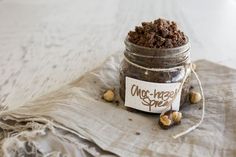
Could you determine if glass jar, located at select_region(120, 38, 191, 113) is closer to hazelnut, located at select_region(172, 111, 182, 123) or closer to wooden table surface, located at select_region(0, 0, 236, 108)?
hazelnut, located at select_region(172, 111, 182, 123)

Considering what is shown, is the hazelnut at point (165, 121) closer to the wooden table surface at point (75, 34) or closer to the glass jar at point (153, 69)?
the glass jar at point (153, 69)

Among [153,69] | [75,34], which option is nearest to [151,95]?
[153,69]

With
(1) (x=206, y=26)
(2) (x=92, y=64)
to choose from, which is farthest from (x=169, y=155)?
(1) (x=206, y=26)

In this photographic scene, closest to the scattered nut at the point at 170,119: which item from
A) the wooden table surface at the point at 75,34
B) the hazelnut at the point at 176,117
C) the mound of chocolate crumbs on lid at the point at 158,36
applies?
the hazelnut at the point at 176,117

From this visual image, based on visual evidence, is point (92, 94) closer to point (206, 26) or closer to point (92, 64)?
point (92, 64)

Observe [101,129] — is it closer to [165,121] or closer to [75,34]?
[165,121]

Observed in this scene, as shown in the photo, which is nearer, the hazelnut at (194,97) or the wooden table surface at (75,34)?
the hazelnut at (194,97)
